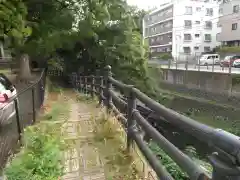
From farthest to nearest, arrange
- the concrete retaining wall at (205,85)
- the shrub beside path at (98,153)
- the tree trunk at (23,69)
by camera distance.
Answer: the concrete retaining wall at (205,85) < the tree trunk at (23,69) < the shrub beside path at (98,153)

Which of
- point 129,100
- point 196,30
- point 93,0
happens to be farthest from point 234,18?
point 129,100

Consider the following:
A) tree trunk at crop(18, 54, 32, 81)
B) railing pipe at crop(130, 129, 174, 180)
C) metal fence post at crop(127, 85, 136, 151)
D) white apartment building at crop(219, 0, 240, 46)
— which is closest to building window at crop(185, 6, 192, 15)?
white apartment building at crop(219, 0, 240, 46)

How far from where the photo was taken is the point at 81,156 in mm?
3141

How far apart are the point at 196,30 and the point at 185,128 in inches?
1881

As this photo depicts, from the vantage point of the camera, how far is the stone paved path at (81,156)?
106 inches

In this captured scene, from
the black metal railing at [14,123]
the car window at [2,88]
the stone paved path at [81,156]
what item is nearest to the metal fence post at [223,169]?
the stone paved path at [81,156]

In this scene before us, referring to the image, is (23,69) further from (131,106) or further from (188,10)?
(188,10)

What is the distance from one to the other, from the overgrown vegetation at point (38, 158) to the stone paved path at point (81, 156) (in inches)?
4.9

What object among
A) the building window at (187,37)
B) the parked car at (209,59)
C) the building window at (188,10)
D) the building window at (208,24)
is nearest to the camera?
the parked car at (209,59)

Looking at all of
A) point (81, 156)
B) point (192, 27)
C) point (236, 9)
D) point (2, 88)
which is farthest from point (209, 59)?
point (81, 156)

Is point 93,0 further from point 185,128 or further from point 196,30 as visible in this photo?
point 196,30

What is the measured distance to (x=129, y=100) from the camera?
2.78 metres

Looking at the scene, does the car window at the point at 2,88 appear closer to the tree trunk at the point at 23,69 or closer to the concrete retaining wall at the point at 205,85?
the tree trunk at the point at 23,69

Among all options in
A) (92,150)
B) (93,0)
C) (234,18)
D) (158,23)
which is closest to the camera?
(92,150)
